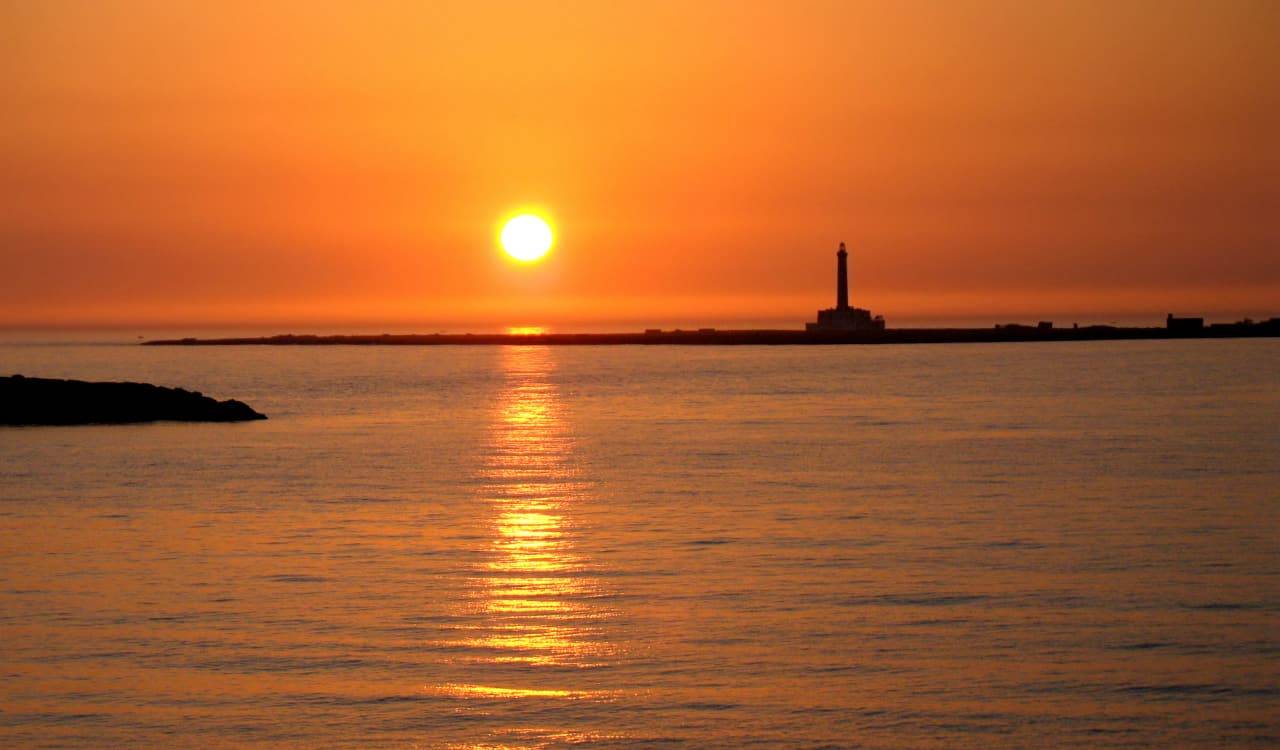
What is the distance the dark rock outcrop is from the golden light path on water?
→ 23.9 m

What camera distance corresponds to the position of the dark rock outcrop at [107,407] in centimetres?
5753

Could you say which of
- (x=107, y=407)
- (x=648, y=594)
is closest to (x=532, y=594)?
(x=648, y=594)

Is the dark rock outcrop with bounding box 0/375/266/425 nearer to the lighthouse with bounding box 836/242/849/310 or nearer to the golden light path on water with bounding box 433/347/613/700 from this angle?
the golden light path on water with bounding box 433/347/613/700

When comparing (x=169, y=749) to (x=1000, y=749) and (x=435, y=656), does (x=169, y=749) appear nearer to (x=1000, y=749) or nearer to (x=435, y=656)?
(x=435, y=656)

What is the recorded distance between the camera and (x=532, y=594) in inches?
757

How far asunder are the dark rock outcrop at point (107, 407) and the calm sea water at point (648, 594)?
13907mm

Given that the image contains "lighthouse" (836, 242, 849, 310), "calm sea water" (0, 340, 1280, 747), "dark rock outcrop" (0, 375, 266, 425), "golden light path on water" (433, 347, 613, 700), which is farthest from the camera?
"lighthouse" (836, 242, 849, 310)

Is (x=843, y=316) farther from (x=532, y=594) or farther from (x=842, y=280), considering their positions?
(x=532, y=594)

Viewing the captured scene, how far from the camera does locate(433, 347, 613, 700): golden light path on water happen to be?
1484 cm

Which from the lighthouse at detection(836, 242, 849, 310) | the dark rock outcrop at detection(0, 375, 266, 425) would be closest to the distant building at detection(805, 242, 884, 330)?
the lighthouse at detection(836, 242, 849, 310)

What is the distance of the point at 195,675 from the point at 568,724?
4200 millimetres

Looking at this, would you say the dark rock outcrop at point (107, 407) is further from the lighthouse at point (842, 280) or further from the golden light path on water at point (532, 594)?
the lighthouse at point (842, 280)

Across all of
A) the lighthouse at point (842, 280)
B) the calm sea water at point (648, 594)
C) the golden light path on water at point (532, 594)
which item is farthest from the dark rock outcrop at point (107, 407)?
the lighthouse at point (842, 280)

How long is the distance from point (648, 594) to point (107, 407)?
1751 inches
